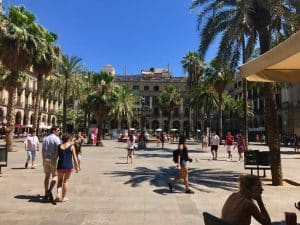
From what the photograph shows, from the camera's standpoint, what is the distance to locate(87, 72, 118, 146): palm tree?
4019 centimetres

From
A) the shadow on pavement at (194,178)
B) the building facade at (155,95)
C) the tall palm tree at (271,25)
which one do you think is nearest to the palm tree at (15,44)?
the shadow on pavement at (194,178)

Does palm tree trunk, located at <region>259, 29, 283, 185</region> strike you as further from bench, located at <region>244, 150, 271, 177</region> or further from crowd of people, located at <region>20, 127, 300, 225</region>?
crowd of people, located at <region>20, 127, 300, 225</region>

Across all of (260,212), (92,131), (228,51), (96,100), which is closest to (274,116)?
(228,51)

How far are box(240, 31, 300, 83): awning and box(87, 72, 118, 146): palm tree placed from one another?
1315 inches

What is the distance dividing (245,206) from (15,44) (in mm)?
25799

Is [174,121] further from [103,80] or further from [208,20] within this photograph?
[208,20]

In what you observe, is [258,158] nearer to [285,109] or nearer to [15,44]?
[15,44]

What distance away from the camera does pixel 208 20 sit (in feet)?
50.9

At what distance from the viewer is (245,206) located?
4.45 meters

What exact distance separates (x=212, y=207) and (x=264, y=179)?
529 centimetres

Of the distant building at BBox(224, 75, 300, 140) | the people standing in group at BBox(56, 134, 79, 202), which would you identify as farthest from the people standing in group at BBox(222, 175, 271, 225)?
the distant building at BBox(224, 75, 300, 140)

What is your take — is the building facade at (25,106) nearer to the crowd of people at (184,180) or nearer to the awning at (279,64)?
the crowd of people at (184,180)

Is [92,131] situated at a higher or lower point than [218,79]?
lower

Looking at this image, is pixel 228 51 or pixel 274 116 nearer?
pixel 274 116
